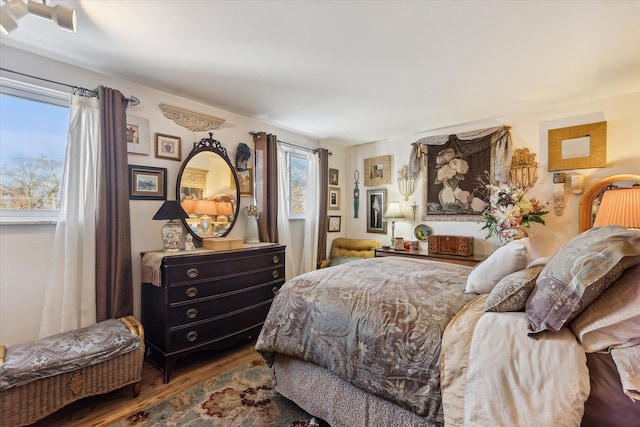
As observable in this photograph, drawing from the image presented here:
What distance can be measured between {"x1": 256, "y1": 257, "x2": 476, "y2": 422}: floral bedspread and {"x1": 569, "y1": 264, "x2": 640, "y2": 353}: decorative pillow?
1.52 feet

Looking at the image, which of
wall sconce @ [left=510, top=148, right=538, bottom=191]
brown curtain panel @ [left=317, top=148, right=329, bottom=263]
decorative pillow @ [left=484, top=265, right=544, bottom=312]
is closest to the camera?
decorative pillow @ [left=484, top=265, right=544, bottom=312]

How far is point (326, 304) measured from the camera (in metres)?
1.64

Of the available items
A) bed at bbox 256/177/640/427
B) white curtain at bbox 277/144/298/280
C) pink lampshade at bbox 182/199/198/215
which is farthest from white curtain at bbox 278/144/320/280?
bed at bbox 256/177/640/427

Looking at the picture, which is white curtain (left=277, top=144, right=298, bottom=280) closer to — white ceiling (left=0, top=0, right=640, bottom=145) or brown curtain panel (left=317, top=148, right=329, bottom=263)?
brown curtain panel (left=317, top=148, right=329, bottom=263)

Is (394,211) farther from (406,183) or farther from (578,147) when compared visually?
(578,147)

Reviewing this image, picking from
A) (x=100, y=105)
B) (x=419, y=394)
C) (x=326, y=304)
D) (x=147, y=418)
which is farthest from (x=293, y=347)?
(x=100, y=105)

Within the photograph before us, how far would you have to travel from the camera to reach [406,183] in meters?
4.19

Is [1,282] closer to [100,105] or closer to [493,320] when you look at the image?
[100,105]

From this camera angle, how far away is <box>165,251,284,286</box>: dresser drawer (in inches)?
87.4

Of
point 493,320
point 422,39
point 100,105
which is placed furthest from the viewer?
point 100,105

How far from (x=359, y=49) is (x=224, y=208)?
81.3 inches

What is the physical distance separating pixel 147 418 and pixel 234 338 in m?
0.86

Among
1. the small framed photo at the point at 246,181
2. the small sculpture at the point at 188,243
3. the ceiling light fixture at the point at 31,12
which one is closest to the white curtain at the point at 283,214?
the small framed photo at the point at 246,181

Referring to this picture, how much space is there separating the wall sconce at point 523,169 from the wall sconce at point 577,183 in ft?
1.08
